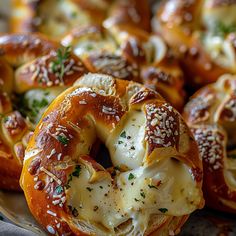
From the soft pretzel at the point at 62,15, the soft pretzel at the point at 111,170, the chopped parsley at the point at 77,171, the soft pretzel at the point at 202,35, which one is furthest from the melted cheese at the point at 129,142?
the soft pretzel at the point at 62,15

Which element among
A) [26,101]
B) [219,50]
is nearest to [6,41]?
[26,101]

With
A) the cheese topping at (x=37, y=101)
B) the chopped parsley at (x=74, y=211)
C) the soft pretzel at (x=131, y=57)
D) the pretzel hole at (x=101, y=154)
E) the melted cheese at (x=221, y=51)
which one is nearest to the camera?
the chopped parsley at (x=74, y=211)

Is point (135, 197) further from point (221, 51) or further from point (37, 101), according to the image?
point (221, 51)

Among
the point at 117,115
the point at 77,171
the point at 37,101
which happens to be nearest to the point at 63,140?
the point at 77,171

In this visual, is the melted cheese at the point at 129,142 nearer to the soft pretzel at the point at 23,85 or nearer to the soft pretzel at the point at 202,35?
the soft pretzel at the point at 23,85

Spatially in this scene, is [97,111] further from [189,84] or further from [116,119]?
[189,84]

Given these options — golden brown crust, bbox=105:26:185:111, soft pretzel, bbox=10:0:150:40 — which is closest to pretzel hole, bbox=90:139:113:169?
golden brown crust, bbox=105:26:185:111

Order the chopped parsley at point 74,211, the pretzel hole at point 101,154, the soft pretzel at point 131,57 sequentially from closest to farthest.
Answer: the chopped parsley at point 74,211 → the pretzel hole at point 101,154 → the soft pretzel at point 131,57
